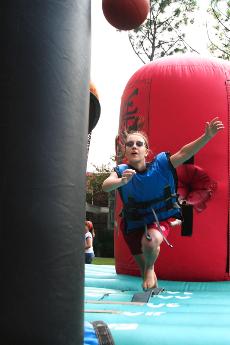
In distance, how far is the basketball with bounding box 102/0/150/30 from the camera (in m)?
1.81

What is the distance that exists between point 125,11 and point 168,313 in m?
1.23

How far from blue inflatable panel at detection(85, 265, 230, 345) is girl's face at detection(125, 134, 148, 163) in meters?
0.80

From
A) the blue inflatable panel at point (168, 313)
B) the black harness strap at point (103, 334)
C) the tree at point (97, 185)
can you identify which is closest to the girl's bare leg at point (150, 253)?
the blue inflatable panel at point (168, 313)

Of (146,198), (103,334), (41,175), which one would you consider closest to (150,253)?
(146,198)

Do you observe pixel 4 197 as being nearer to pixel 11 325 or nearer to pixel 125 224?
pixel 11 325

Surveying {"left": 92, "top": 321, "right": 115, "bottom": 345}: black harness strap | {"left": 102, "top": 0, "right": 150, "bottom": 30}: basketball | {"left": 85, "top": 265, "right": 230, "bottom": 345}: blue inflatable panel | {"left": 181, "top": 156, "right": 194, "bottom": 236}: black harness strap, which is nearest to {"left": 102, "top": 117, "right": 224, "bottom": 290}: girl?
{"left": 181, "top": 156, "right": 194, "bottom": 236}: black harness strap

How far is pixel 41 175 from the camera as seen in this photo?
111 cm

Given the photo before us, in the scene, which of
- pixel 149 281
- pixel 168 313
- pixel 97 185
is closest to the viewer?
pixel 168 313

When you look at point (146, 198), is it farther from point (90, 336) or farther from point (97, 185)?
point (97, 185)

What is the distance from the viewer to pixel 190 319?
1799 mm

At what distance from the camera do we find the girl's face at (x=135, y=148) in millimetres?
2871

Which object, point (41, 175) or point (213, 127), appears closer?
point (41, 175)

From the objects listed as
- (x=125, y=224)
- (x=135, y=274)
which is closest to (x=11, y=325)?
(x=125, y=224)

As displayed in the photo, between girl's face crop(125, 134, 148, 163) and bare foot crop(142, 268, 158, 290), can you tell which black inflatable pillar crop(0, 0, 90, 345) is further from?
girl's face crop(125, 134, 148, 163)
